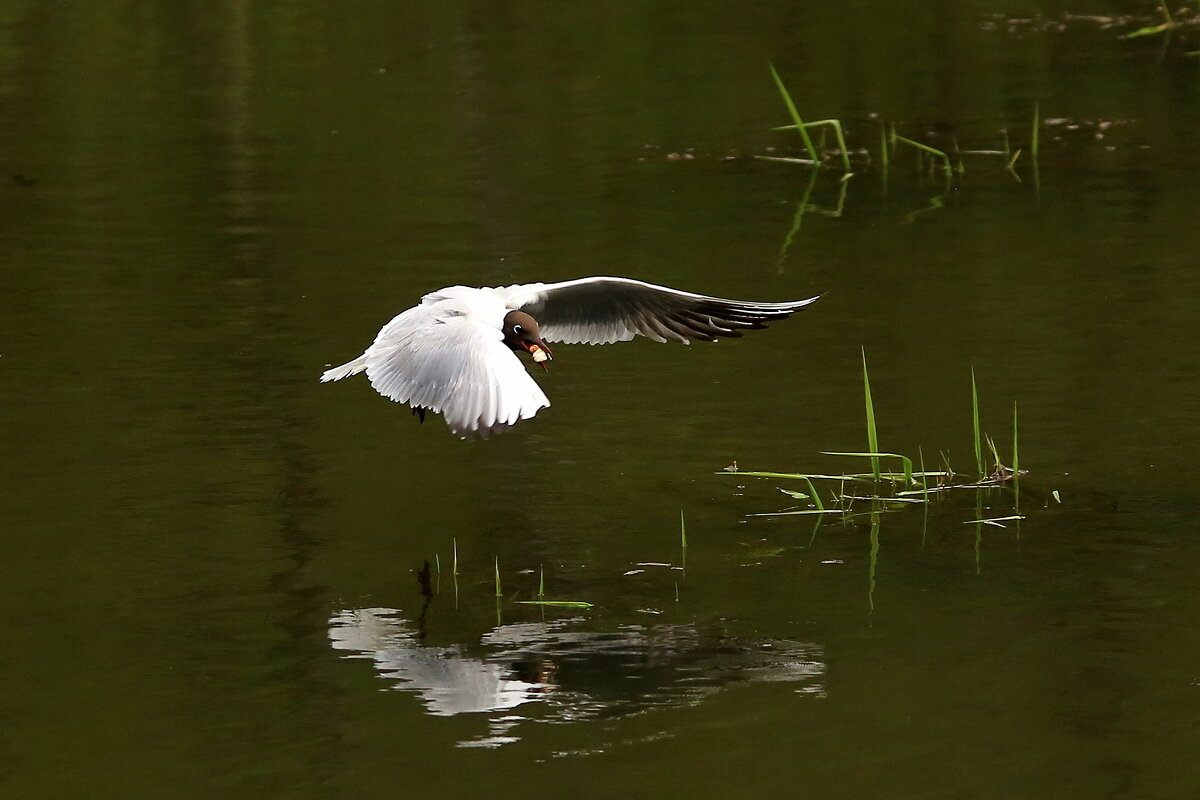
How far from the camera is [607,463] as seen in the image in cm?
871

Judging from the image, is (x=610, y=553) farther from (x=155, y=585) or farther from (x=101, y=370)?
(x=101, y=370)

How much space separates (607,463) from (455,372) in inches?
61.6

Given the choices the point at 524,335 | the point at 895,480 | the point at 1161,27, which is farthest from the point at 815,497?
the point at 1161,27

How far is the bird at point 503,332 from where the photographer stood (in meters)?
→ 7.07

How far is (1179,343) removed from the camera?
10.0 m

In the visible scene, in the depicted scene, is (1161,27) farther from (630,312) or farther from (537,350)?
(537,350)

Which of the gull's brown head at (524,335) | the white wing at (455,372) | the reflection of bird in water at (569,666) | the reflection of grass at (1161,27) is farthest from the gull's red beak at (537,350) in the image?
the reflection of grass at (1161,27)

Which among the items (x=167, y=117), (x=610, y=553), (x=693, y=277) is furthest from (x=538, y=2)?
(x=610, y=553)

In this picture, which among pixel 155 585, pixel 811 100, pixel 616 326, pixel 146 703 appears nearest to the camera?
pixel 146 703

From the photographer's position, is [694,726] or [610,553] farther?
[610,553]

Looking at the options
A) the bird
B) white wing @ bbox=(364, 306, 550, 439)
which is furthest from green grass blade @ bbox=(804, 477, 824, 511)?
white wing @ bbox=(364, 306, 550, 439)

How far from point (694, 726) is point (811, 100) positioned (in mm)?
12825

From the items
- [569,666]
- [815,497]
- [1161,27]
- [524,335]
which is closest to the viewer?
[569,666]

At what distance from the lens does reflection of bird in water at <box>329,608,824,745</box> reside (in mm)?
6160
